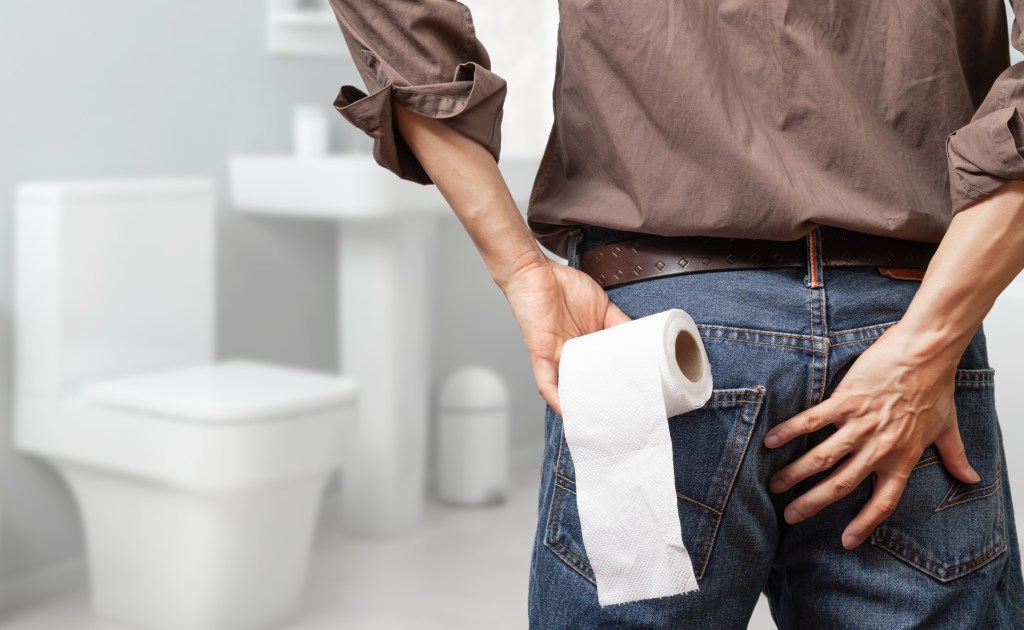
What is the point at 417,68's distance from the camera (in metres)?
0.78

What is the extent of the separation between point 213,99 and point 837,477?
218cm

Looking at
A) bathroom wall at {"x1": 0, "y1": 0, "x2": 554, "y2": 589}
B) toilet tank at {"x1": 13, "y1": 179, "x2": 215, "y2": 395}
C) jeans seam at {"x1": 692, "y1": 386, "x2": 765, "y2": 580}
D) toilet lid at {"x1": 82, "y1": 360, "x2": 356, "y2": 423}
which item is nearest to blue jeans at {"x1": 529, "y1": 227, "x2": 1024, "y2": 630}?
jeans seam at {"x1": 692, "y1": 386, "x2": 765, "y2": 580}

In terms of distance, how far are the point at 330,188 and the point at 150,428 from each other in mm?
708

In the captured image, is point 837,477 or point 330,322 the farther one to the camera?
point 330,322

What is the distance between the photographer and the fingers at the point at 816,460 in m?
0.76

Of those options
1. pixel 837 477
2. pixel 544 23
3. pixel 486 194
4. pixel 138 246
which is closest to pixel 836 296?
pixel 837 477

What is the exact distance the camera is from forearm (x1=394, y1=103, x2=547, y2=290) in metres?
0.80

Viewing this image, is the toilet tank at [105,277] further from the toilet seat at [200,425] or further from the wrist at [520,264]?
the wrist at [520,264]

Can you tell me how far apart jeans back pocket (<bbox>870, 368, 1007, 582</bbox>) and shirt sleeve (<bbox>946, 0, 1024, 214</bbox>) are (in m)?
0.16

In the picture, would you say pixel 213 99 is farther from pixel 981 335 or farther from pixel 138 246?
pixel 981 335

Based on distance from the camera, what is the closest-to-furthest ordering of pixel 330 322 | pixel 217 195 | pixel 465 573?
pixel 465 573
pixel 217 195
pixel 330 322

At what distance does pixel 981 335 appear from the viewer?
34.0 inches

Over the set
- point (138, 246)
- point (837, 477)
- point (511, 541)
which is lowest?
point (511, 541)

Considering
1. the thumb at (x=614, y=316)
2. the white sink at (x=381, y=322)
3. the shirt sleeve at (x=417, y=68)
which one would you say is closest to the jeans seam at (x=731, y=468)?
the thumb at (x=614, y=316)
